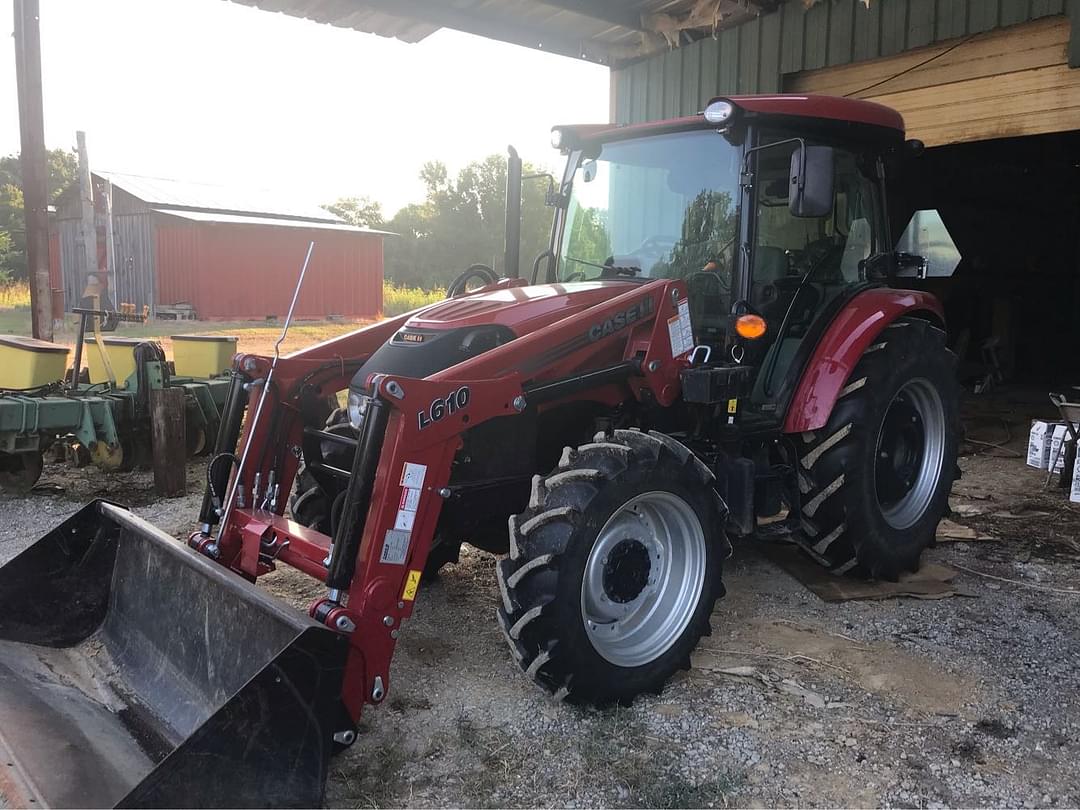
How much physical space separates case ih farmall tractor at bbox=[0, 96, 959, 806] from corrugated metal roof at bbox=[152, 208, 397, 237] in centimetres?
2053

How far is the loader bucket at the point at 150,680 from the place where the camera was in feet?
7.63

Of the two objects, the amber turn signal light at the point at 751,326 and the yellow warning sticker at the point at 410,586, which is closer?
the yellow warning sticker at the point at 410,586

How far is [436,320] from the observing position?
372 cm

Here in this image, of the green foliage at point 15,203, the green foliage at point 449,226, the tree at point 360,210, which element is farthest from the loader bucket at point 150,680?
the tree at point 360,210

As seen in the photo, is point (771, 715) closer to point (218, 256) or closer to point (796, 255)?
point (796, 255)

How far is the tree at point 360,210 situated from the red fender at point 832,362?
155 feet

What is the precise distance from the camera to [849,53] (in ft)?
22.9

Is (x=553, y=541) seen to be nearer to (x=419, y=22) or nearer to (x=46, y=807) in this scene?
(x=46, y=807)

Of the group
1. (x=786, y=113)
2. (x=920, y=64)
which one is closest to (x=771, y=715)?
(x=786, y=113)

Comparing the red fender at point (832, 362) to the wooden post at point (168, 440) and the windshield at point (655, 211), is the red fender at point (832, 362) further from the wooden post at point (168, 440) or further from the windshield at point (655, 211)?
the wooden post at point (168, 440)

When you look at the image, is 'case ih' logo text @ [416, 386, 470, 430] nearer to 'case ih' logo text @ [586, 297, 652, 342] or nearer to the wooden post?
'case ih' logo text @ [586, 297, 652, 342]

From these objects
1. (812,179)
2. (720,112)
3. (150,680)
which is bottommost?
(150,680)

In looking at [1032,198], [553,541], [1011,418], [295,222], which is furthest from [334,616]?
[295,222]

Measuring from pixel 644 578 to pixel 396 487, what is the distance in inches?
43.6
